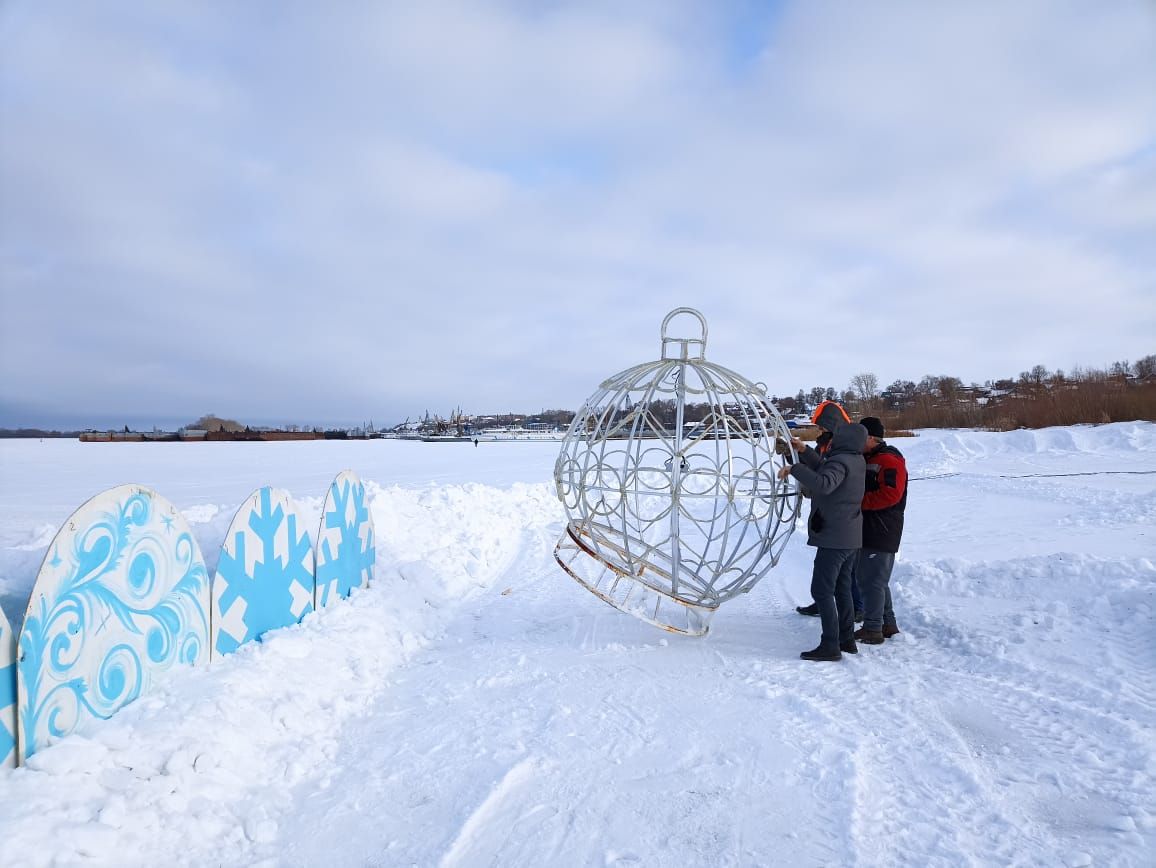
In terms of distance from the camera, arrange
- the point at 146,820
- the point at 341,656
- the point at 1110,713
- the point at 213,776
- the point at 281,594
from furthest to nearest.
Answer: the point at 281,594 → the point at 341,656 → the point at 1110,713 → the point at 213,776 → the point at 146,820

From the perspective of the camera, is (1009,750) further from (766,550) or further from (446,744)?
(446,744)

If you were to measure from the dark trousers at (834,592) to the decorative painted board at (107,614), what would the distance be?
4.36 m

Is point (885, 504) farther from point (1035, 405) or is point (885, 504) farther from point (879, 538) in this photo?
point (1035, 405)

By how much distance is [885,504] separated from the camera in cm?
484

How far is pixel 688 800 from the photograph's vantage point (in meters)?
2.95

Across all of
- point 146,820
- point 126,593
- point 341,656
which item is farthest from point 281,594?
point 146,820

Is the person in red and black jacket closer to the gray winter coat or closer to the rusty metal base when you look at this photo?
the gray winter coat

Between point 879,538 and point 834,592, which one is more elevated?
point 879,538

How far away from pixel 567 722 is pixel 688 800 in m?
0.98

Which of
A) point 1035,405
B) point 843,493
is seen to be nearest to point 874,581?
point 843,493

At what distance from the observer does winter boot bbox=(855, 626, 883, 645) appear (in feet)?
15.9

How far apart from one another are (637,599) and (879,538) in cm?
238

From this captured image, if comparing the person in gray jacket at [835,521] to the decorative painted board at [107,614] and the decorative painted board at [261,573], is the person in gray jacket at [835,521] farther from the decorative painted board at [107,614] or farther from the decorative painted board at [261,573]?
the decorative painted board at [107,614]

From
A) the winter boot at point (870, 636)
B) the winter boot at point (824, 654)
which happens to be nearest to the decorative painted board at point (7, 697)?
the winter boot at point (824, 654)
